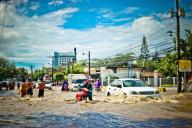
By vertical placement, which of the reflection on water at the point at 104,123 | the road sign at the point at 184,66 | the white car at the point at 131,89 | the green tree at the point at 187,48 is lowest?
the reflection on water at the point at 104,123

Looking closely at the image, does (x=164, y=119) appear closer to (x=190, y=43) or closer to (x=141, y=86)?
(x=141, y=86)

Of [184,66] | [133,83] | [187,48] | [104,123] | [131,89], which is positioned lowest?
[104,123]

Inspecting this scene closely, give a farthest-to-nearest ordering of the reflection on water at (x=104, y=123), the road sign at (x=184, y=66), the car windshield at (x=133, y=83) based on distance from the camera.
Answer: the road sign at (x=184, y=66)
the car windshield at (x=133, y=83)
the reflection on water at (x=104, y=123)

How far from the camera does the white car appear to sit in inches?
763

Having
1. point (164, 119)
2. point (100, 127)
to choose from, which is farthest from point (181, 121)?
point (100, 127)

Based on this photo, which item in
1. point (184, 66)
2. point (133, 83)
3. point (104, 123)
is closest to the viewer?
point (104, 123)

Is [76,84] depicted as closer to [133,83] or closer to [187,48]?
[187,48]

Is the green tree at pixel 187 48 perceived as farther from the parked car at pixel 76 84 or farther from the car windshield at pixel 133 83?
the car windshield at pixel 133 83

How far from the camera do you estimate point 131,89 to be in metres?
19.6

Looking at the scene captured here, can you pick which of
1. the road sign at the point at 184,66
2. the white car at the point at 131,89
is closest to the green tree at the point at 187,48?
the road sign at the point at 184,66

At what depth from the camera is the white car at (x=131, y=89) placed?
1939 centimetres

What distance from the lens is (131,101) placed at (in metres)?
19.4

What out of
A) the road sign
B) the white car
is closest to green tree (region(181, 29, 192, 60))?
the road sign

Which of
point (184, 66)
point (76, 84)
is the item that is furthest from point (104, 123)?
point (76, 84)
